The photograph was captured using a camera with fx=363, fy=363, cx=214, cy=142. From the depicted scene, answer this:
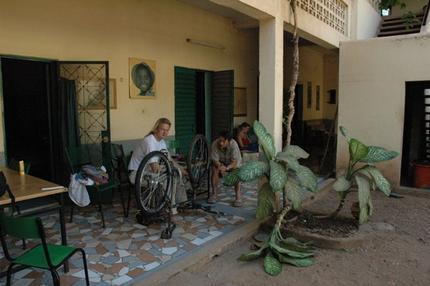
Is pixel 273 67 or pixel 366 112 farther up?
pixel 273 67

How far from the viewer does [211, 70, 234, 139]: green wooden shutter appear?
6.98m

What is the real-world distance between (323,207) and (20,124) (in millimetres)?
4565

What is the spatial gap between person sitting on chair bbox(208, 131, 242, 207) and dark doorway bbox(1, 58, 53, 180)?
7.24 ft

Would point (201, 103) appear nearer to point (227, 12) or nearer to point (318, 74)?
point (227, 12)

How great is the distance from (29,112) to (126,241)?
106 inches

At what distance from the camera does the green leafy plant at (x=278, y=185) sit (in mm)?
3441

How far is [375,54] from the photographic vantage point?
246 inches

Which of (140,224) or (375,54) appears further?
(375,54)

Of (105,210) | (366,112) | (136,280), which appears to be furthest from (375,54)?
(136,280)

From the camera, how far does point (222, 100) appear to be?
712 centimetres

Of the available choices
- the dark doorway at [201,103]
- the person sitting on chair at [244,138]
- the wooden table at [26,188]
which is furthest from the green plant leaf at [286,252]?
the dark doorway at [201,103]

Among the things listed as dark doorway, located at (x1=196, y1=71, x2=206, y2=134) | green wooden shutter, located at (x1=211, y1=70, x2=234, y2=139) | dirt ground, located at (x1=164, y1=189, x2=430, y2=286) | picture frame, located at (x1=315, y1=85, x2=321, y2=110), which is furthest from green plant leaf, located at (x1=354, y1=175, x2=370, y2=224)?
picture frame, located at (x1=315, y1=85, x2=321, y2=110)

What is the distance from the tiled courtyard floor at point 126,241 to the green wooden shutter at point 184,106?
215 cm

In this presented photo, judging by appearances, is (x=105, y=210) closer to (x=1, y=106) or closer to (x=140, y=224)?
(x=140, y=224)
